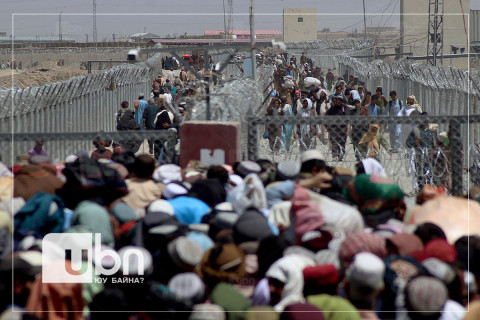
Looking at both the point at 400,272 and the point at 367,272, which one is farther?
the point at 400,272

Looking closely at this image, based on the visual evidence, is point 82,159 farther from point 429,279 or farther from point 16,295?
point 429,279

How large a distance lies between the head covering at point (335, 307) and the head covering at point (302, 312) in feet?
0.25

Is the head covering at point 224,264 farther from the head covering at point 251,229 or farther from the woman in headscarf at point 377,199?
the woman in headscarf at point 377,199

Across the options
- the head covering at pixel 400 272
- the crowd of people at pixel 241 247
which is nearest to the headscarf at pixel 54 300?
the crowd of people at pixel 241 247

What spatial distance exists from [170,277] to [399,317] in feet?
4.43

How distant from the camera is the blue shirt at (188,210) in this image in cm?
503

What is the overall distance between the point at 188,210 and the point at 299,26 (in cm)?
9690

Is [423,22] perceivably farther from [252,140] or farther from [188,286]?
[188,286]

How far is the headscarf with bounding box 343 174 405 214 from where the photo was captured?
16.6ft

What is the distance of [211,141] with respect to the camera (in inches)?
248

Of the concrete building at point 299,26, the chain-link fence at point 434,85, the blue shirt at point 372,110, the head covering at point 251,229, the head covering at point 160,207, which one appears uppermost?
the concrete building at point 299,26

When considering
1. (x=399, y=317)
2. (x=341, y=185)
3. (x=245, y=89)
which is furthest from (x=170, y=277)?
(x=245, y=89)

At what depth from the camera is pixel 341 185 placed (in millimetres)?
5477

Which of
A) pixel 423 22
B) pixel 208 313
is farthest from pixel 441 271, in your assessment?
pixel 423 22
